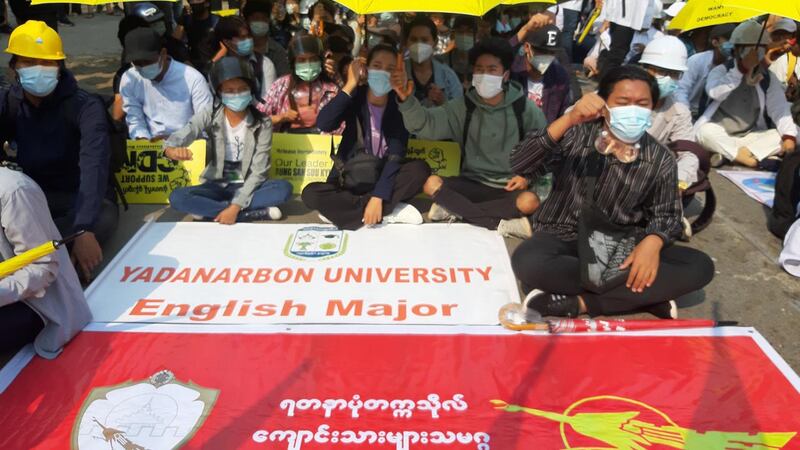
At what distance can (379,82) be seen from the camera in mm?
4047

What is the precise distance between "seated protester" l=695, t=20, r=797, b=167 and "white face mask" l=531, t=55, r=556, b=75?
174 cm

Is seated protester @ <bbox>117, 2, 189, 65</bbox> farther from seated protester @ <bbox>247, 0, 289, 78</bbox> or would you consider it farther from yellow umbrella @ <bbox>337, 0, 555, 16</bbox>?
yellow umbrella @ <bbox>337, 0, 555, 16</bbox>

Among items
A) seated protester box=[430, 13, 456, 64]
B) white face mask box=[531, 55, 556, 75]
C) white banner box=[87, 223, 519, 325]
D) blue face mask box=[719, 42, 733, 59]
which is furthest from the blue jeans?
blue face mask box=[719, 42, 733, 59]

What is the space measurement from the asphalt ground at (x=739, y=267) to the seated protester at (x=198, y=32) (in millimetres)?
2792

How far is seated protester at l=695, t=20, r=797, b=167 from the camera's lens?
5.34 metres

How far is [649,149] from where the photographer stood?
10.5ft

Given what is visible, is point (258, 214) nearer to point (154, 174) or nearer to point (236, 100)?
point (236, 100)

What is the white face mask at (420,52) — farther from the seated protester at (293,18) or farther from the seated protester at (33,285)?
the seated protester at (293,18)

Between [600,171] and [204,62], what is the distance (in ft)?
16.4

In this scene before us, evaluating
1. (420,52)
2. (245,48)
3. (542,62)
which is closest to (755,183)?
(542,62)

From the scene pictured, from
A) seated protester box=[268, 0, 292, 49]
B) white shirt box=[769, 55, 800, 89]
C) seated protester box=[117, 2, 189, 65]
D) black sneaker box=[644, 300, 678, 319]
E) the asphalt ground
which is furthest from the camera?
seated protester box=[268, 0, 292, 49]

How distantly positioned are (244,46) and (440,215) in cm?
252

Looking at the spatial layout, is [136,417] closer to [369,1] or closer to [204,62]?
[369,1]

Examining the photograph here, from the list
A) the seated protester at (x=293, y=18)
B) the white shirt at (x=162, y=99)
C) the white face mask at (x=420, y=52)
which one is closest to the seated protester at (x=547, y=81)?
the white face mask at (x=420, y=52)
